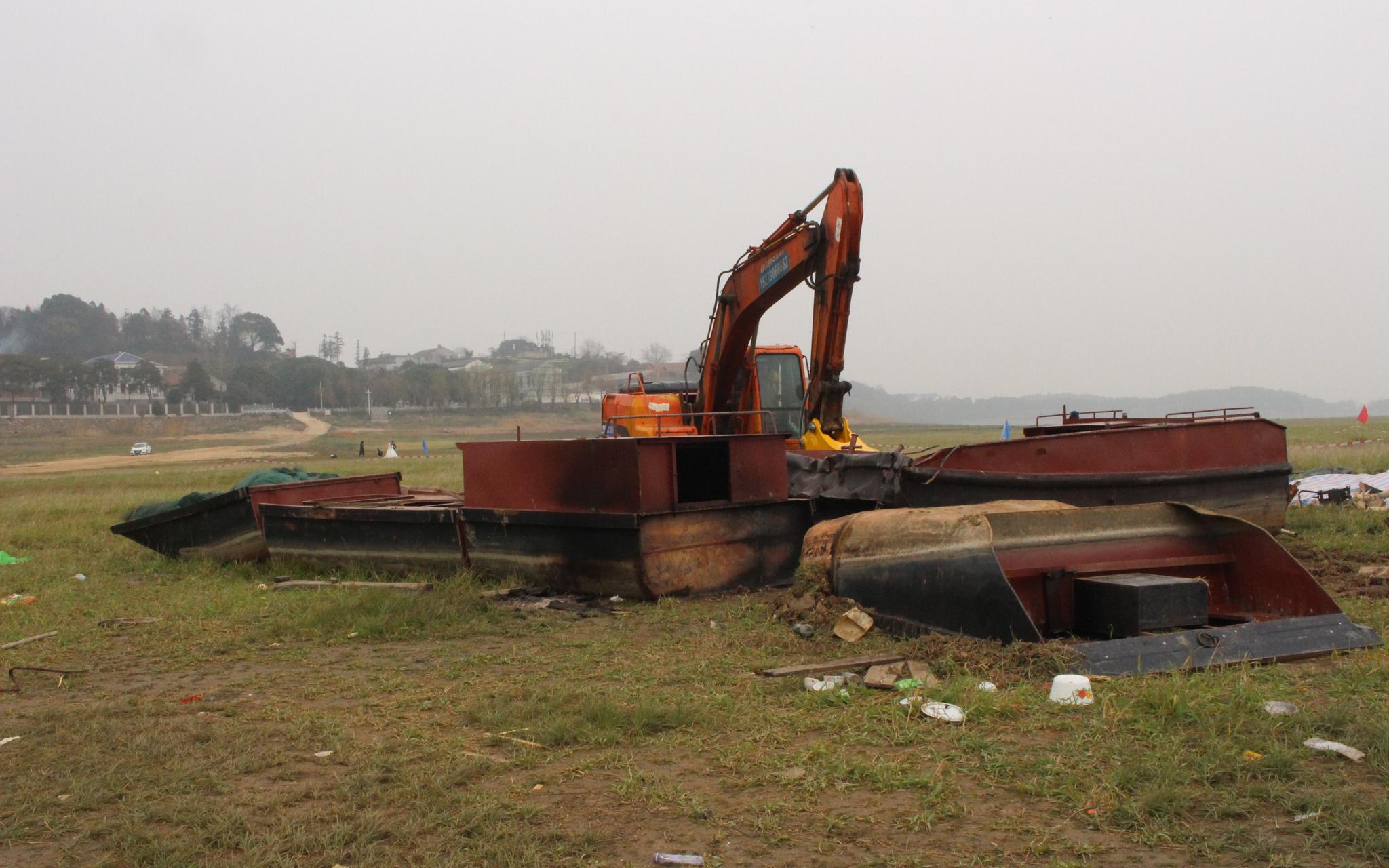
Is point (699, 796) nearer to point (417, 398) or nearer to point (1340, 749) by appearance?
point (1340, 749)

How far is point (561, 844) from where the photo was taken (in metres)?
3.39

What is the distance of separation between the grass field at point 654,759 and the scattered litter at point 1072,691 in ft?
0.34

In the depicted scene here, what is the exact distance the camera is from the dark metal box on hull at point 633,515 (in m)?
8.00

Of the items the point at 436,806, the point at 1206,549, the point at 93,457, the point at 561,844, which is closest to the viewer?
the point at 561,844

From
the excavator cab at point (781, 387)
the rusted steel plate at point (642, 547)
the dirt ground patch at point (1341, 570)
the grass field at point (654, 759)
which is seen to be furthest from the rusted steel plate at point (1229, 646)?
the excavator cab at point (781, 387)

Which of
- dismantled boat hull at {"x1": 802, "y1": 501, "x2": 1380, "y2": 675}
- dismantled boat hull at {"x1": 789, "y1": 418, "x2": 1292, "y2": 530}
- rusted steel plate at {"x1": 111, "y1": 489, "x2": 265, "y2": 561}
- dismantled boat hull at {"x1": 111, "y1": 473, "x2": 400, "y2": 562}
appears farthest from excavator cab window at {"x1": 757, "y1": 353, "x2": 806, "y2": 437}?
rusted steel plate at {"x1": 111, "y1": 489, "x2": 265, "y2": 561}

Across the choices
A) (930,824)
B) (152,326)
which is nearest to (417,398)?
(152,326)

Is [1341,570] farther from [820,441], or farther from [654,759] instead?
[654,759]

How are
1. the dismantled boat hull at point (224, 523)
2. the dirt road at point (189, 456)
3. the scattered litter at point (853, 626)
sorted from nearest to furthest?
the scattered litter at point (853, 626), the dismantled boat hull at point (224, 523), the dirt road at point (189, 456)

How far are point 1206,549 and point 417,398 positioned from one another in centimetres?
10658

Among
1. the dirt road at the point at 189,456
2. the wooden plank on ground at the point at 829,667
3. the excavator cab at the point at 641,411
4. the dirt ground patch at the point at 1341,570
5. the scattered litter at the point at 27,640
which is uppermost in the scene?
the excavator cab at the point at 641,411

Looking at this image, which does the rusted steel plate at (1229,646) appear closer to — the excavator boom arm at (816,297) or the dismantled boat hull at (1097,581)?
the dismantled boat hull at (1097,581)

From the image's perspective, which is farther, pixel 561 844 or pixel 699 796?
pixel 699 796

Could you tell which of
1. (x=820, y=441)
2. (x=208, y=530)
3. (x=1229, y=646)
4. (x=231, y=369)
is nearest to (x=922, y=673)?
→ (x=1229, y=646)
